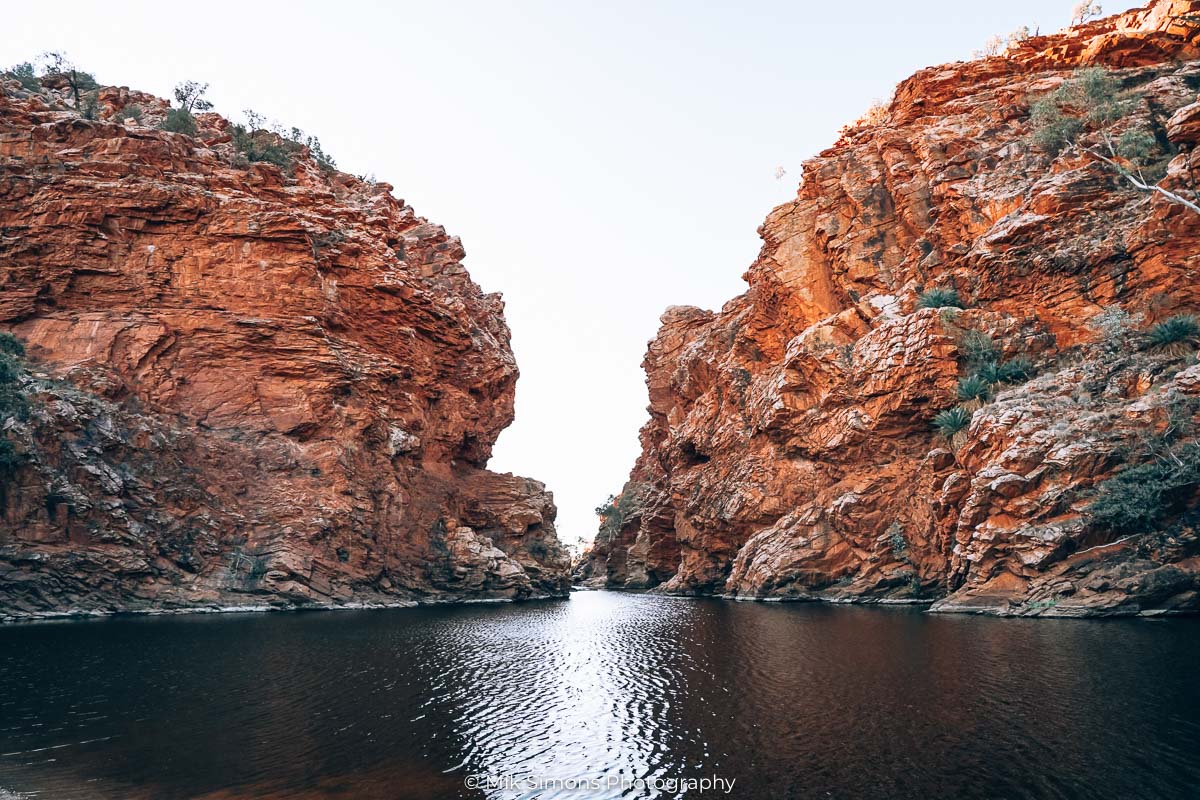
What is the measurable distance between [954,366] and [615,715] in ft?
119

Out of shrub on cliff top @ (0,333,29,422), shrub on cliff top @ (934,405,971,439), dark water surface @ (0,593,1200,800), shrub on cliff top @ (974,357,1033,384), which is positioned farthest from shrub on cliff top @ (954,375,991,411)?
shrub on cliff top @ (0,333,29,422)

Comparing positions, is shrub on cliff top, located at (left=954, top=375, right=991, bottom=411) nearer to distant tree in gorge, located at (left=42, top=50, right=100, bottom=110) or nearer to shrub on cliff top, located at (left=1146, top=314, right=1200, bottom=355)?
shrub on cliff top, located at (left=1146, top=314, right=1200, bottom=355)

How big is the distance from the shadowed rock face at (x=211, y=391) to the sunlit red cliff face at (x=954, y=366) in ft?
81.5

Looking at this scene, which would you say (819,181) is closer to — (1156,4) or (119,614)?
(1156,4)

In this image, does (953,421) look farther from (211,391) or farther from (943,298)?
(211,391)

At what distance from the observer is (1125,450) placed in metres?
29.5

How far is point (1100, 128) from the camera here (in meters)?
42.2

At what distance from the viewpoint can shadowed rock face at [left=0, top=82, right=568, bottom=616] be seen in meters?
36.3

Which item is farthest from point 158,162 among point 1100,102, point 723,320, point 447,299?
point 1100,102

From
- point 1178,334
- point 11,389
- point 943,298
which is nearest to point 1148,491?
point 1178,334

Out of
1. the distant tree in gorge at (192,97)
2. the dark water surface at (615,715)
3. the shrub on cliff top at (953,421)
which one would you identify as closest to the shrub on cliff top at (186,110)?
the distant tree in gorge at (192,97)

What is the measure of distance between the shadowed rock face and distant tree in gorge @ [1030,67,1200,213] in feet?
166

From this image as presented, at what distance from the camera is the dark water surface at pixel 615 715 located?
1067 cm

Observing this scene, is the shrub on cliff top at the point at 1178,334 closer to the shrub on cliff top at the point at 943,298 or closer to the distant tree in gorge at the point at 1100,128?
the distant tree in gorge at the point at 1100,128
